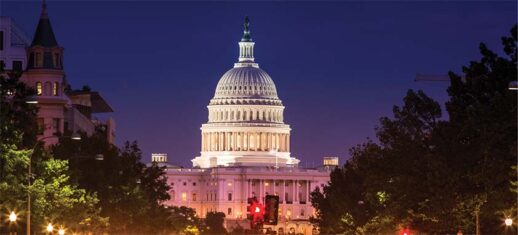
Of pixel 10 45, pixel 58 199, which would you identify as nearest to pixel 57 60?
pixel 10 45

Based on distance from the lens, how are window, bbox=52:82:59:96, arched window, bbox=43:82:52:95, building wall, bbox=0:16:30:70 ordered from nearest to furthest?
building wall, bbox=0:16:30:70, arched window, bbox=43:82:52:95, window, bbox=52:82:59:96

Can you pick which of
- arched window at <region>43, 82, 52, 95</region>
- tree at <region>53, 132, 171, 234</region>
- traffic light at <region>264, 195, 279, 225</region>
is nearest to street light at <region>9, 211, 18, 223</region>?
traffic light at <region>264, 195, 279, 225</region>

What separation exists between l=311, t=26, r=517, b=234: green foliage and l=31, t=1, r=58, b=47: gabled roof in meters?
28.1

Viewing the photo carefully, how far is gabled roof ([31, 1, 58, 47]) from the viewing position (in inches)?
6407

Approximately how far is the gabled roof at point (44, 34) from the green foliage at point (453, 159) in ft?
92.2

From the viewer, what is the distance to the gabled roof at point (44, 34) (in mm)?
162750

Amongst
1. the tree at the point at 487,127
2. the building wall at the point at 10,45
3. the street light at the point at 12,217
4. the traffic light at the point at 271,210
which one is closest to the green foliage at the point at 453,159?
the tree at the point at 487,127

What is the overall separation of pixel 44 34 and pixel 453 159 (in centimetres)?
5881

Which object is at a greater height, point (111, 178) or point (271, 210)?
point (111, 178)

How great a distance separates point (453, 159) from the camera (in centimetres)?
11175

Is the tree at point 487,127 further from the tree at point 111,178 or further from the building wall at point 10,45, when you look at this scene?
the building wall at point 10,45

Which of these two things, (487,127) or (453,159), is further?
(453,159)

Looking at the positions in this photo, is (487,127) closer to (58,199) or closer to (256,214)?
(256,214)

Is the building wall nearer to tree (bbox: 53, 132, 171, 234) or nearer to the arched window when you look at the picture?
the arched window
